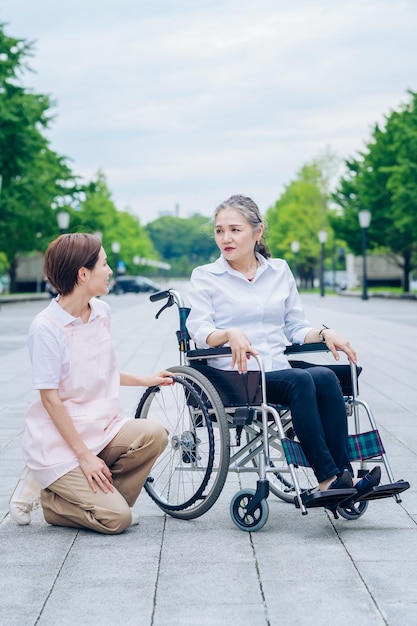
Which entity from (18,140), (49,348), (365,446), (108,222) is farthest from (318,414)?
(108,222)

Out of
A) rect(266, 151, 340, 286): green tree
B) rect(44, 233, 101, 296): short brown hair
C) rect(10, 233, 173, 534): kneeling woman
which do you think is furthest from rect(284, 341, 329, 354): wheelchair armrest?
rect(266, 151, 340, 286): green tree

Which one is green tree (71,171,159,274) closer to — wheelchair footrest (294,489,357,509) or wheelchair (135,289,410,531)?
wheelchair (135,289,410,531)

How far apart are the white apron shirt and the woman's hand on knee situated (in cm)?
7

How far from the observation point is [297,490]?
421 cm

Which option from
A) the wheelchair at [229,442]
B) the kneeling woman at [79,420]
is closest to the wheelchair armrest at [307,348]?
the wheelchair at [229,442]

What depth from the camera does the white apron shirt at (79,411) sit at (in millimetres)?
4492

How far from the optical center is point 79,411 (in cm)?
455

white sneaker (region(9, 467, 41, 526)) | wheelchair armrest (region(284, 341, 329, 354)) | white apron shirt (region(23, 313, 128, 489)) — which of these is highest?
wheelchair armrest (region(284, 341, 329, 354))

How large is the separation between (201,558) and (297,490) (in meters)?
0.50

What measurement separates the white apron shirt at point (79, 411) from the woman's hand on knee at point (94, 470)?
0.24 feet

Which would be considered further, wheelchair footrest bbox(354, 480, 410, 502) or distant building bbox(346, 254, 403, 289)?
distant building bbox(346, 254, 403, 289)

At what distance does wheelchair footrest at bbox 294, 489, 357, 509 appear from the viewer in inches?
164

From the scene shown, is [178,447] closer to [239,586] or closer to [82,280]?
[82,280]

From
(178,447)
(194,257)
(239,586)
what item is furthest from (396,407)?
(194,257)
